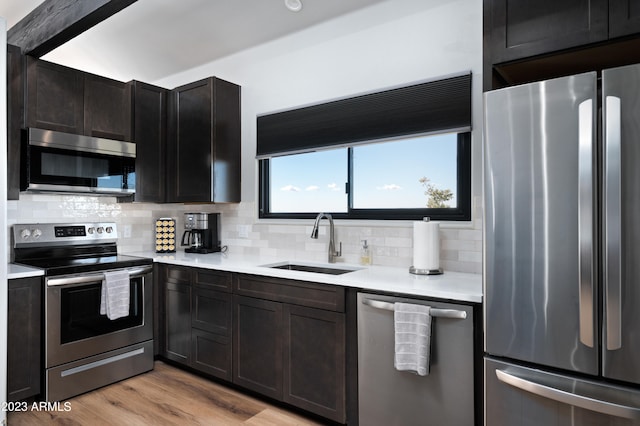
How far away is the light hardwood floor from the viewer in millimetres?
2418

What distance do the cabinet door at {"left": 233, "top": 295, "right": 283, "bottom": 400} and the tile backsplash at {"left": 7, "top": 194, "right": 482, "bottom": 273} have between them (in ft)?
2.18

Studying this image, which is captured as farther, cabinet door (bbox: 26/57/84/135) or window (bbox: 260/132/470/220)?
cabinet door (bbox: 26/57/84/135)

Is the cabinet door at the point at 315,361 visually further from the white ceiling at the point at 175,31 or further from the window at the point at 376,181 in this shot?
the white ceiling at the point at 175,31

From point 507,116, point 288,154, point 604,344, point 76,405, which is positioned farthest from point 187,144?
point 604,344

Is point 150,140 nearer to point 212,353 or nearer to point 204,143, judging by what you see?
point 204,143

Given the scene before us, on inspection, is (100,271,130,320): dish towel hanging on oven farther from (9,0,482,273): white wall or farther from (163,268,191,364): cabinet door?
(9,0,482,273): white wall

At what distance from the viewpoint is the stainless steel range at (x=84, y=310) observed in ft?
8.73

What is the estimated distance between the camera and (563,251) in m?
1.55

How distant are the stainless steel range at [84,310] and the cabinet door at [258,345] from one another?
34.4 inches

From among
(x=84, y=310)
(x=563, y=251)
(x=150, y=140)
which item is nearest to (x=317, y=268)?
(x=84, y=310)

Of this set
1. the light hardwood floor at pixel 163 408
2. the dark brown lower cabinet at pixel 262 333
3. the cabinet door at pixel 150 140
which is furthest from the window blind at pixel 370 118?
the light hardwood floor at pixel 163 408

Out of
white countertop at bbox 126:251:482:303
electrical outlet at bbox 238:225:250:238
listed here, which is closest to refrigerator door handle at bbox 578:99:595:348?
white countertop at bbox 126:251:482:303

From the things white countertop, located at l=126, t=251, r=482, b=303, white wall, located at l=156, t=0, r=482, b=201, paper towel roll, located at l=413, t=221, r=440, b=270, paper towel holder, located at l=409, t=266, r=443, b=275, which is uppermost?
white wall, located at l=156, t=0, r=482, b=201

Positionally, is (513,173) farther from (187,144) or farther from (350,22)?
(187,144)
